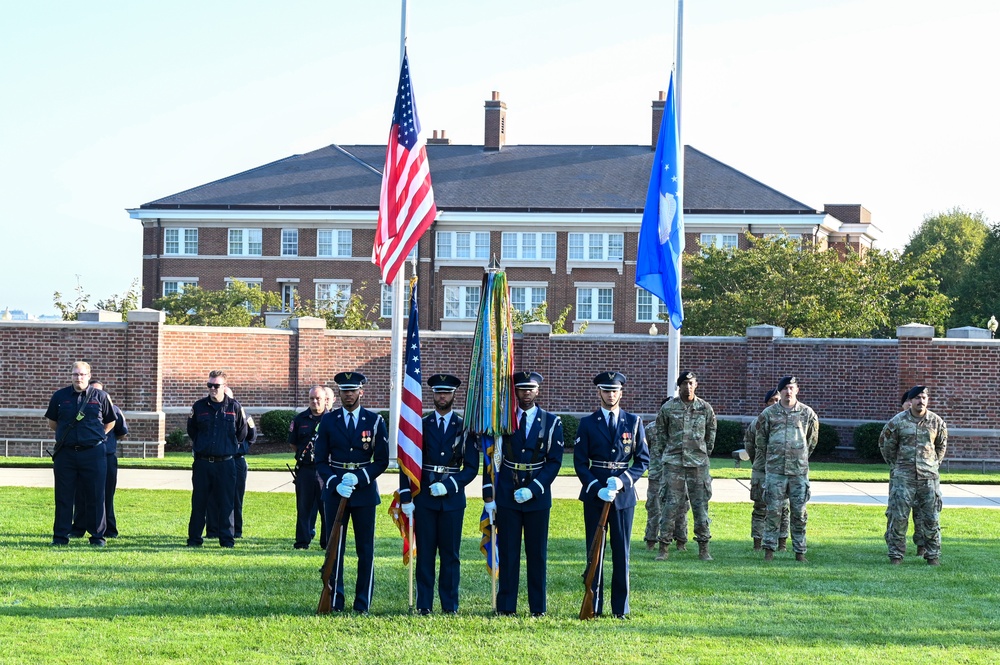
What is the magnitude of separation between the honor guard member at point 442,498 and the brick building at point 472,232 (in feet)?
145

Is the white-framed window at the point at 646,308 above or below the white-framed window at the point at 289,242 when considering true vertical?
below

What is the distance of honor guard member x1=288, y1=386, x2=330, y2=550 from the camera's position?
1321 centimetres

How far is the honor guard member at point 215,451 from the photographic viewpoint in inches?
527

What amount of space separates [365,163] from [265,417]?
33.8m

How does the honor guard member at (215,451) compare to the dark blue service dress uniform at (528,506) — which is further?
the honor guard member at (215,451)

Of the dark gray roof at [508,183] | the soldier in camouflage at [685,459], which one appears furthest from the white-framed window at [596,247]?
the soldier in camouflage at [685,459]

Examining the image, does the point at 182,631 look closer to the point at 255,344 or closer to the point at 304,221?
the point at 255,344

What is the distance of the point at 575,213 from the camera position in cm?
5444

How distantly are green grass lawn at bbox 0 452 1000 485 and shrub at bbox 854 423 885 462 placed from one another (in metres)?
0.88

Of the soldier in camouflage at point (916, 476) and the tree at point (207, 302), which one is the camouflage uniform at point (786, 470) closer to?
the soldier in camouflage at point (916, 476)

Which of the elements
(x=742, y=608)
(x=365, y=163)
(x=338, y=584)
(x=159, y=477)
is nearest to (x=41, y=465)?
(x=159, y=477)

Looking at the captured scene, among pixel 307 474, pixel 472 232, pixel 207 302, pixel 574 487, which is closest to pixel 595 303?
pixel 472 232

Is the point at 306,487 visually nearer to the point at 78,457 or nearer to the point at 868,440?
the point at 78,457

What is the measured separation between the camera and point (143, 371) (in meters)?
25.9
